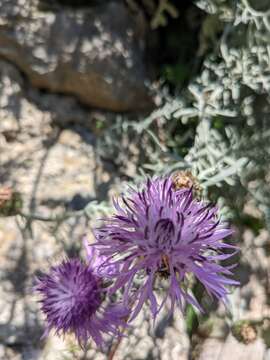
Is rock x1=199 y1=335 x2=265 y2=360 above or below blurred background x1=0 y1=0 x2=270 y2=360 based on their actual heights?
below

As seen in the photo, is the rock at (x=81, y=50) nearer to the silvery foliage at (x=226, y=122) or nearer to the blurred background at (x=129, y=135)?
the blurred background at (x=129, y=135)

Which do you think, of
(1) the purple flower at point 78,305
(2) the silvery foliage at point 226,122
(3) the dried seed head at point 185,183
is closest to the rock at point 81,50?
(2) the silvery foliage at point 226,122

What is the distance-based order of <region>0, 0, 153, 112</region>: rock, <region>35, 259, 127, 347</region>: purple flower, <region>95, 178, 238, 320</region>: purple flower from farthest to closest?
<region>0, 0, 153, 112</region>: rock, <region>35, 259, 127, 347</region>: purple flower, <region>95, 178, 238, 320</region>: purple flower

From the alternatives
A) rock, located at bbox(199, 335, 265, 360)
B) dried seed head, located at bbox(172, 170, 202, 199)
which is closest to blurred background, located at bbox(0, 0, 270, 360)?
rock, located at bbox(199, 335, 265, 360)

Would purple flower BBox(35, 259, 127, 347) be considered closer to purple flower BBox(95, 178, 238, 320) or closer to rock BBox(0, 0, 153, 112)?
purple flower BBox(95, 178, 238, 320)

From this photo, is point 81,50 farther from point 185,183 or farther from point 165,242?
point 165,242

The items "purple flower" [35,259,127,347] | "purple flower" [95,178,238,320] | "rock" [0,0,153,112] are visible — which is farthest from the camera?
"rock" [0,0,153,112]

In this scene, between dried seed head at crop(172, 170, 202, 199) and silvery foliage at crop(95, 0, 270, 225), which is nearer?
dried seed head at crop(172, 170, 202, 199)
